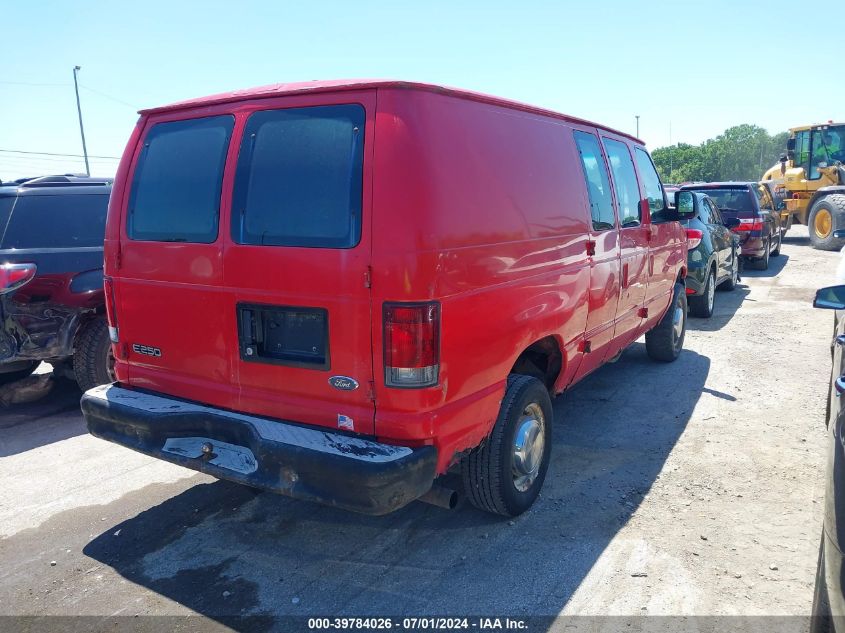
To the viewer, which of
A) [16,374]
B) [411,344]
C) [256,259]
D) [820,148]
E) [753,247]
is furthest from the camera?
[820,148]

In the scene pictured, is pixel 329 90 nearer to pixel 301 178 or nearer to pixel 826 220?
pixel 301 178

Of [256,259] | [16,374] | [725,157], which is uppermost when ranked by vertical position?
[725,157]

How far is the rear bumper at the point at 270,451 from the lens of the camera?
2.84 m

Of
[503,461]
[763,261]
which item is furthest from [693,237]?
[503,461]

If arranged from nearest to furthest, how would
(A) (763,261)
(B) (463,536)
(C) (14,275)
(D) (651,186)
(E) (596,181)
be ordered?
(B) (463,536) → (E) (596,181) → (C) (14,275) → (D) (651,186) → (A) (763,261)

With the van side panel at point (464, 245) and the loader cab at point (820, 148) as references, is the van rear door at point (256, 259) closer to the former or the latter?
the van side panel at point (464, 245)

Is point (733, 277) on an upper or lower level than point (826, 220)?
lower

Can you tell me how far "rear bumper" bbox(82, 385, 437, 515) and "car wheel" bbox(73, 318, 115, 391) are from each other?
2203mm

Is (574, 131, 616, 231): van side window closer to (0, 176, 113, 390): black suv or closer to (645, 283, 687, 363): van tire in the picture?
(645, 283, 687, 363): van tire

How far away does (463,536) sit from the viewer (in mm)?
3682

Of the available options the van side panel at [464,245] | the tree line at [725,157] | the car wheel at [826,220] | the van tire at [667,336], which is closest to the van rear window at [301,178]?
the van side panel at [464,245]

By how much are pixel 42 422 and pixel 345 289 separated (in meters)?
4.22

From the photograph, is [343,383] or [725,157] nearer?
[343,383]

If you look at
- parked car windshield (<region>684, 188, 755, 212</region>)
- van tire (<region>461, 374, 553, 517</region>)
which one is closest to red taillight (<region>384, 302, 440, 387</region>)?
van tire (<region>461, 374, 553, 517</region>)
